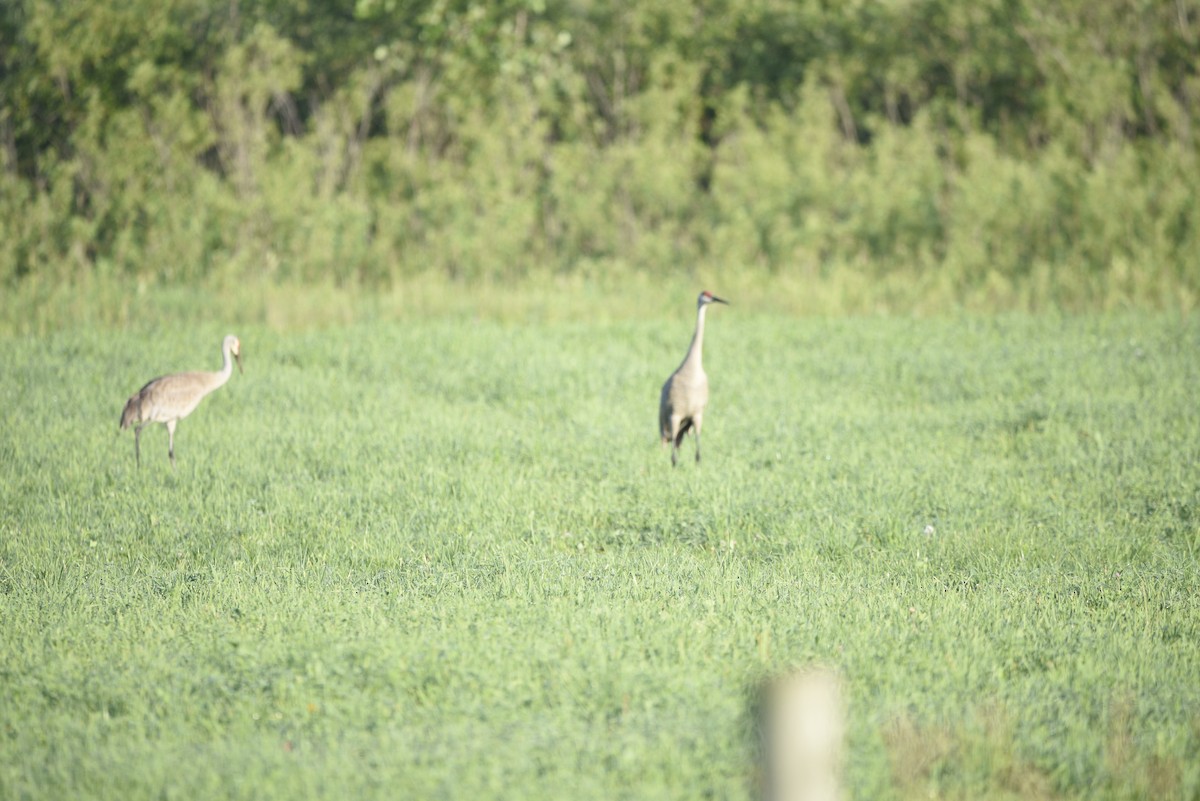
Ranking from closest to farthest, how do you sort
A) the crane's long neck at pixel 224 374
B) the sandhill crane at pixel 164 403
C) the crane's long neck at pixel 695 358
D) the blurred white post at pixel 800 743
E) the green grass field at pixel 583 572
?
the blurred white post at pixel 800 743 < the green grass field at pixel 583 572 < the sandhill crane at pixel 164 403 < the crane's long neck at pixel 695 358 < the crane's long neck at pixel 224 374

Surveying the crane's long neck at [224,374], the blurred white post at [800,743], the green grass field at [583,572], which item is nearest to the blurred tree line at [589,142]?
the green grass field at [583,572]

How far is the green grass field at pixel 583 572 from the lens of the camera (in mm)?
4875

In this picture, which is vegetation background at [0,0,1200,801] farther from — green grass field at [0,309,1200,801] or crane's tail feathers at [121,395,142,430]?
crane's tail feathers at [121,395,142,430]

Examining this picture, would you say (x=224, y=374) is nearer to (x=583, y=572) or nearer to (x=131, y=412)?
(x=131, y=412)

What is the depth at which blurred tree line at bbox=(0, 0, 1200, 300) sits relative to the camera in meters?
19.3

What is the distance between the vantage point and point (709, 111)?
89.7 feet

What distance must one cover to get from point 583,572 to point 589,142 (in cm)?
1770

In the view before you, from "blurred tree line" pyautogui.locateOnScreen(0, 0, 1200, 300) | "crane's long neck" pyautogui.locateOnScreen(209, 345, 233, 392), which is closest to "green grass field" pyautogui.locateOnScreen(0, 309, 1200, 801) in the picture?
"crane's long neck" pyautogui.locateOnScreen(209, 345, 233, 392)

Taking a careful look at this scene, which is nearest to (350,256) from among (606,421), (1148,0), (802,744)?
(606,421)

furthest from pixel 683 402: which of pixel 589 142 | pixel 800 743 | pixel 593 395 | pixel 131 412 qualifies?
pixel 589 142

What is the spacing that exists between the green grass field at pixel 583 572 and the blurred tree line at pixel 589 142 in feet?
18.6

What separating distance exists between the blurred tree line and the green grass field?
5.66 meters

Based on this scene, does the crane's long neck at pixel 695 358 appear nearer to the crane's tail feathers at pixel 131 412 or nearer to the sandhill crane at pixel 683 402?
the sandhill crane at pixel 683 402

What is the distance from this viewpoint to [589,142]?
24.0 meters
